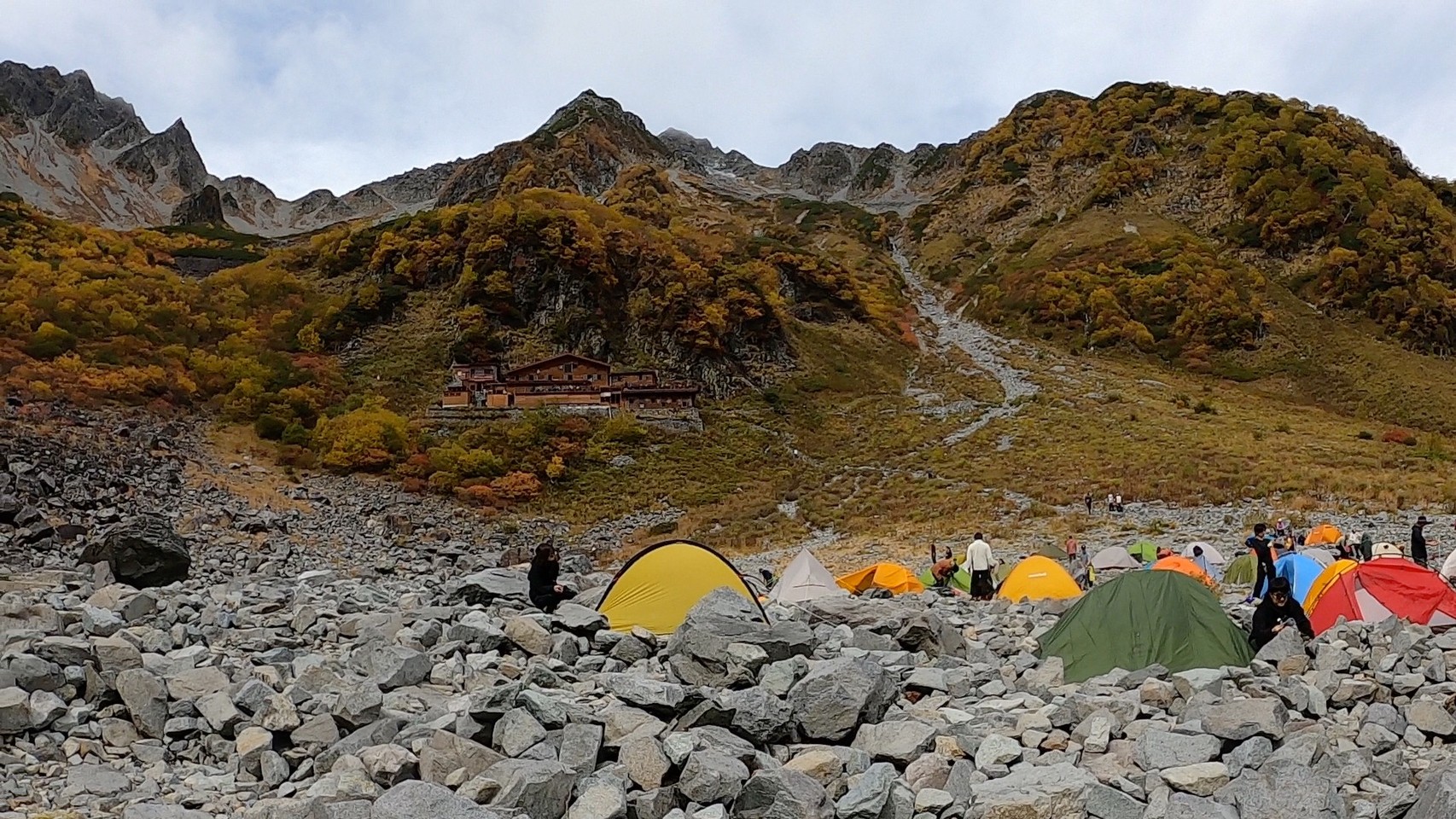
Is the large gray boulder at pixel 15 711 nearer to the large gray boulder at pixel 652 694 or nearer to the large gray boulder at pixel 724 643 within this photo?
the large gray boulder at pixel 652 694

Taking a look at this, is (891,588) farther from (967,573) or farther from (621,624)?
(621,624)

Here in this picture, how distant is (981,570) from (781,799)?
14396 millimetres

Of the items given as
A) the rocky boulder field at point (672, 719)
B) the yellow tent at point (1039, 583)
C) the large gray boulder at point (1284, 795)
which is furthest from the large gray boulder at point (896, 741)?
the yellow tent at point (1039, 583)

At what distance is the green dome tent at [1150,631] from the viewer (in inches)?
420

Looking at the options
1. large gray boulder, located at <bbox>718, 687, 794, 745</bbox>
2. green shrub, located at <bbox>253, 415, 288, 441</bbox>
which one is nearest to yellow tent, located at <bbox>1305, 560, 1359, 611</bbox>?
large gray boulder, located at <bbox>718, 687, 794, 745</bbox>

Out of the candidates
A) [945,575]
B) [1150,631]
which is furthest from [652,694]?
[945,575]

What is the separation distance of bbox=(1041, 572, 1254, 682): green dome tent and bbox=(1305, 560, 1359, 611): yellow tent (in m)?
3.46

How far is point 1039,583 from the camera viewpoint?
748 inches

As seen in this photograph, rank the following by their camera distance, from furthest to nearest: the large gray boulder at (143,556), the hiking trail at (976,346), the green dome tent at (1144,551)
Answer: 1. the hiking trail at (976,346)
2. the green dome tent at (1144,551)
3. the large gray boulder at (143,556)

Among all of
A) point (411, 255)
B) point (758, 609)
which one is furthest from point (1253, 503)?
point (411, 255)

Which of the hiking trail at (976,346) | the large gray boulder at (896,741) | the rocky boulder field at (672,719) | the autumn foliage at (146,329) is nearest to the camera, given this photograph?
the rocky boulder field at (672,719)

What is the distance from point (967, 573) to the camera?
21.6m

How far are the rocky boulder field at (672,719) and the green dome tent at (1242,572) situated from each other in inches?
443

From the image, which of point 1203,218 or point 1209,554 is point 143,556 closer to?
point 1209,554
